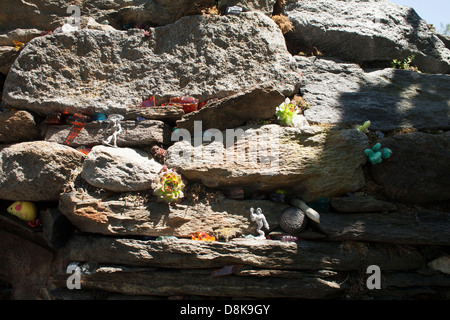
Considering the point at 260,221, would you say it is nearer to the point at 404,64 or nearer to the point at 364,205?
the point at 364,205

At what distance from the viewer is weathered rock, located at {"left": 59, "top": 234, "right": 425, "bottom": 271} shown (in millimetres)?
4621

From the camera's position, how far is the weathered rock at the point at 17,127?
595cm

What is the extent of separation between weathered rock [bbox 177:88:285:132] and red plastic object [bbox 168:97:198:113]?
0.37 meters

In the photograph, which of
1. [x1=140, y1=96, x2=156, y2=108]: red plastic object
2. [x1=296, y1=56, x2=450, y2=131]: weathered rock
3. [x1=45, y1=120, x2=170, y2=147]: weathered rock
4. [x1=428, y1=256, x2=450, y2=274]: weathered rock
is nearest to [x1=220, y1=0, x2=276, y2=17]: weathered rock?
[x1=296, y1=56, x2=450, y2=131]: weathered rock

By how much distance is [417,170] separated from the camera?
4844 millimetres

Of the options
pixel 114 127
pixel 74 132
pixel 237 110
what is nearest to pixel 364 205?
pixel 237 110

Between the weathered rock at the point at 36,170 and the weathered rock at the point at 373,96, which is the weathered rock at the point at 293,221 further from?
the weathered rock at the point at 36,170

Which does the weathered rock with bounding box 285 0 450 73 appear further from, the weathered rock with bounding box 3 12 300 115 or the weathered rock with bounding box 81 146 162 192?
the weathered rock with bounding box 81 146 162 192

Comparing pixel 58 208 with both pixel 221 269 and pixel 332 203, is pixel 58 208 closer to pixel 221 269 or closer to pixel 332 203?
pixel 221 269

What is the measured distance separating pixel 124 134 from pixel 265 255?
3387 millimetres

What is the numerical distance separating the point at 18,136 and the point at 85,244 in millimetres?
2953

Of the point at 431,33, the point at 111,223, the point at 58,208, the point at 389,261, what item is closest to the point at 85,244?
the point at 111,223

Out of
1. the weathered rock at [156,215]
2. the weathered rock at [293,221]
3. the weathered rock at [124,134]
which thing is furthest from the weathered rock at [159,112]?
the weathered rock at [293,221]

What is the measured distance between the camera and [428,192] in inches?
189
